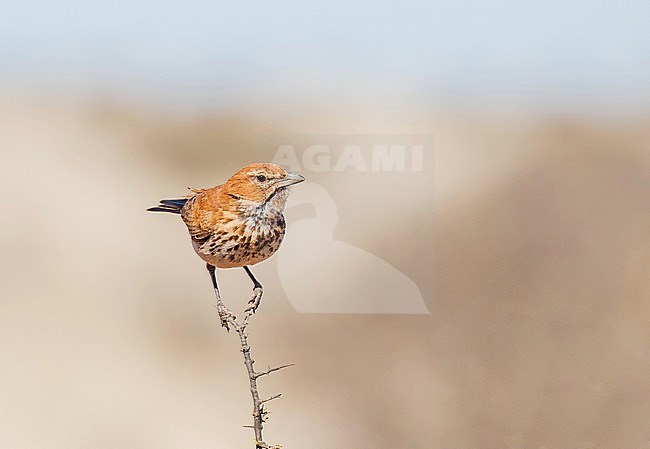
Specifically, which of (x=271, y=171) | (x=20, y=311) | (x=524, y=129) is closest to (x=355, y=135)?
(x=524, y=129)

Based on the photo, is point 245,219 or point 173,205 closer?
point 245,219

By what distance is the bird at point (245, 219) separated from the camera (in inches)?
107

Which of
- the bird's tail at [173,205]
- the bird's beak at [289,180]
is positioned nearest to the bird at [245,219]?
the bird's beak at [289,180]

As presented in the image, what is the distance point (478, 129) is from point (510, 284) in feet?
19.0

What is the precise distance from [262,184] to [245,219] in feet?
0.38

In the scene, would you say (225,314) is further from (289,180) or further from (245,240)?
(289,180)

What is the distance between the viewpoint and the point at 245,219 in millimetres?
2775

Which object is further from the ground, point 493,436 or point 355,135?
point 355,135

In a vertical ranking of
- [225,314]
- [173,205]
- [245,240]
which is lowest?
[225,314]

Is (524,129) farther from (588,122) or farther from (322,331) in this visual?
(322,331)

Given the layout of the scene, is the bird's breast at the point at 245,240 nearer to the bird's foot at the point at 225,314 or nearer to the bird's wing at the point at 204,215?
the bird's wing at the point at 204,215

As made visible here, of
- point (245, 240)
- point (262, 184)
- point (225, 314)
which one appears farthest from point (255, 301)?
point (262, 184)

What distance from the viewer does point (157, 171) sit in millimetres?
21188

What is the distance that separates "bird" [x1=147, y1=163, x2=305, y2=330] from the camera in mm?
2729
